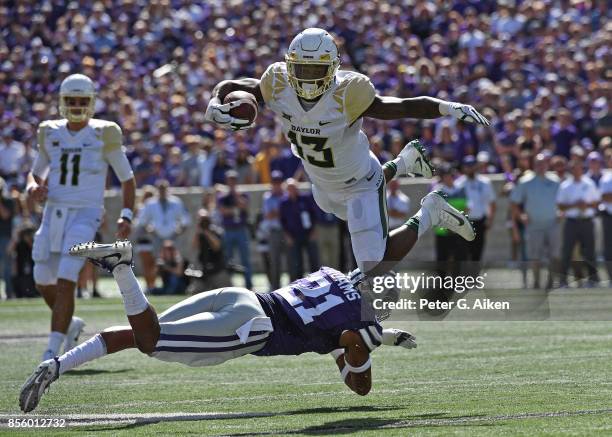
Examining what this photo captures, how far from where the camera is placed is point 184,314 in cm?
709

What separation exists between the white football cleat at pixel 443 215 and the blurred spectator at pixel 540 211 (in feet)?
25.2

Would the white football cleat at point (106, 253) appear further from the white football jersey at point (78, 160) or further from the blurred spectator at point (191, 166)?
the blurred spectator at point (191, 166)

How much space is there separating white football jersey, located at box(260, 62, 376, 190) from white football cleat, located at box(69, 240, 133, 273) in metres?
2.21

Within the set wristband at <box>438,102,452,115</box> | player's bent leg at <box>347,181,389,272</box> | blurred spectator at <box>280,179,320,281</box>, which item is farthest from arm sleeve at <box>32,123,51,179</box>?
blurred spectator at <box>280,179,320,281</box>

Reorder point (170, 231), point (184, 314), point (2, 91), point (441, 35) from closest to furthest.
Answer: point (184, 314) < point (170, 231) < point (441, 35) < point (2, 91)

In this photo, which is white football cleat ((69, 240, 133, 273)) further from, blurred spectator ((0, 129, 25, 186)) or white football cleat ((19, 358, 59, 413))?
blurred spectator ((0, 129, 25, 186))

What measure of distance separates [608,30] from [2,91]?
459 inches

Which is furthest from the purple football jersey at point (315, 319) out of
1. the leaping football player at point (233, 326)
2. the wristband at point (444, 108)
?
the wristband at point (444, 108)

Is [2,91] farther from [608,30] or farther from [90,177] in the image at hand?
[90,177]

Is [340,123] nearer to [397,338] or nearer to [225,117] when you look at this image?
[225,117]

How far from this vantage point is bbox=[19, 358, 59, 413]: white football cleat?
6969 mm

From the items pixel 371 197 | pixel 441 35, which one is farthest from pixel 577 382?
pixel 441 35

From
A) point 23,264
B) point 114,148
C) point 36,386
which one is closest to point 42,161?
point 114,148

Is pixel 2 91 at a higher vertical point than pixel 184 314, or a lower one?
higher
